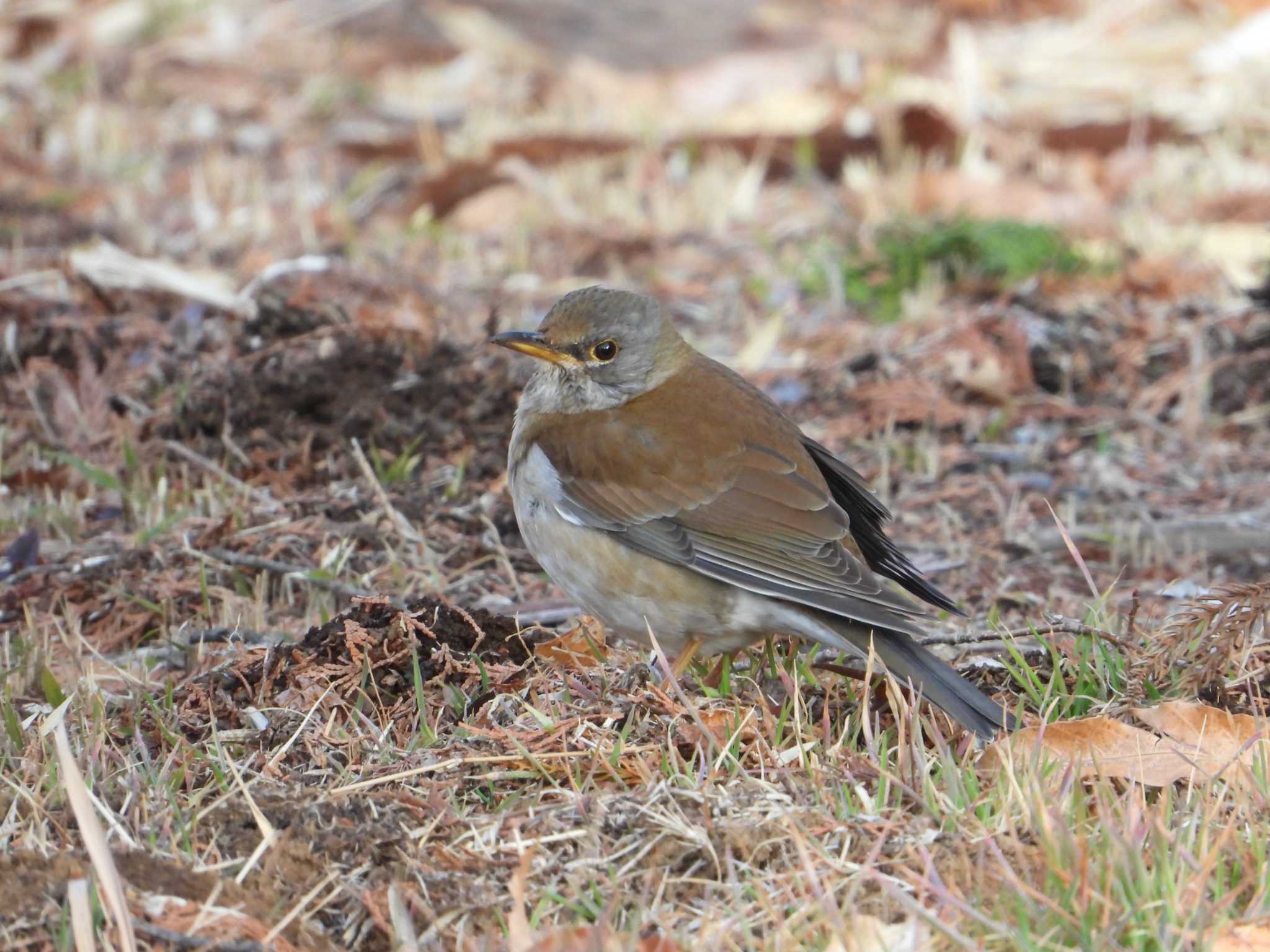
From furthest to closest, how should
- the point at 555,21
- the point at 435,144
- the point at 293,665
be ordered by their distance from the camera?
the point at 555,21 < the point at 435,144 < the point at 293,665

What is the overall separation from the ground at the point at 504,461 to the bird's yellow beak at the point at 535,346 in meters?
0.72

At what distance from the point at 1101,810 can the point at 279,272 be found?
5064mm

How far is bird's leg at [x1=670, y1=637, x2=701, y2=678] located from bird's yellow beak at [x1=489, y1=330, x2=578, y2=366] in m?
1.08

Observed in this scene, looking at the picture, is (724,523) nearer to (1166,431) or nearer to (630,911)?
(630,911)

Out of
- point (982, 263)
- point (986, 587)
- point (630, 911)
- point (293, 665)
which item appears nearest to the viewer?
point (630, 911)

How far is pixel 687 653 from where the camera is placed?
15.3 ft

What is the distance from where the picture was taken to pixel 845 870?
3.30 m

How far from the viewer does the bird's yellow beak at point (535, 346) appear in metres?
5.23

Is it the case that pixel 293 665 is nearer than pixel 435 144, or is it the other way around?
pixel 293 665

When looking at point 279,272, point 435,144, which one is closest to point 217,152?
point 435,144

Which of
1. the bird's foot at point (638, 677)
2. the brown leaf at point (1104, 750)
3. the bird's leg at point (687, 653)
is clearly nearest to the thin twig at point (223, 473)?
the bird's leg at point (687, 653)

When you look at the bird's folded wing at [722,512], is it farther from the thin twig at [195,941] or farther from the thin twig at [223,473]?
the thin twig at [195,941]

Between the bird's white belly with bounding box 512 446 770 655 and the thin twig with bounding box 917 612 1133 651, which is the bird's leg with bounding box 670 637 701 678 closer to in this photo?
the bird's white belly with bounding box 512 446 770 655

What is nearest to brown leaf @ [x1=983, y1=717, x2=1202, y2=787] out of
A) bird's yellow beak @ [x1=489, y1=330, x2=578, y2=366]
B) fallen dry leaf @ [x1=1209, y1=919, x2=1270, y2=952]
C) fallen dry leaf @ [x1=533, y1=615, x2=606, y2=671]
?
fallen dry leaf @ [x1=1209, y1=919, x2=1270, y2=952]
